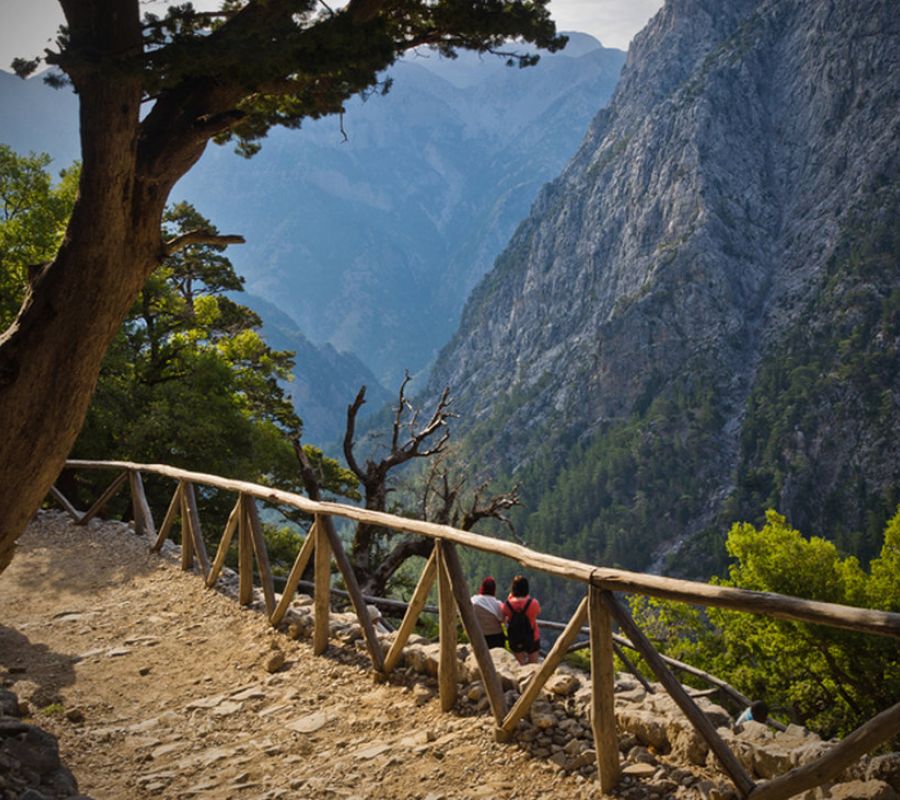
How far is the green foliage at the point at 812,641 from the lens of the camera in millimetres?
21766

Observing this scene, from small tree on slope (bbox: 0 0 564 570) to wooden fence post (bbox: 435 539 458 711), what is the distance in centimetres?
274

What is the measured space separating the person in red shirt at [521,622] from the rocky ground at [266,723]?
1145 millimetres

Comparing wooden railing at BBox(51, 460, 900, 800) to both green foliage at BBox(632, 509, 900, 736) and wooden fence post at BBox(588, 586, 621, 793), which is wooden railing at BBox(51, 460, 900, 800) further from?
green foliage at BBox(632, 509, 900, 736)

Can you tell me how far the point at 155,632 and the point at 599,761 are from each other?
6.26m

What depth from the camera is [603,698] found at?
4.23 meters

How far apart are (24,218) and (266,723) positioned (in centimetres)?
1800

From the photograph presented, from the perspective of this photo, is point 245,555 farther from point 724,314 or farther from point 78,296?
point 724,314

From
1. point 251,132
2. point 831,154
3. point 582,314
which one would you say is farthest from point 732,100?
point 251,132

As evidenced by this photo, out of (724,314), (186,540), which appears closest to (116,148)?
(186,540)

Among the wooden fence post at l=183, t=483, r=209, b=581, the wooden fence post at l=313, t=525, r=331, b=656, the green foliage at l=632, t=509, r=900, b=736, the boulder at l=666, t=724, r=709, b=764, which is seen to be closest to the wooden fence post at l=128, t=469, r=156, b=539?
the wooden fence post at l=183, t=483, r=209, b=581

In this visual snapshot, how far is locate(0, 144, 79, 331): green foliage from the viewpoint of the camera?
17500 millimetres

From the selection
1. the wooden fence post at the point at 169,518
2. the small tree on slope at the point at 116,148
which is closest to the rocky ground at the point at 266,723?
the wooden fence post at the point at 169,518

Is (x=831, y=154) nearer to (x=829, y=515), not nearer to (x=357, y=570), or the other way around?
(x=829, y=515)

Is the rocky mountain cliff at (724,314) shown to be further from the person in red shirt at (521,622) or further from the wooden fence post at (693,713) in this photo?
the wooden fence post at (693,713)
